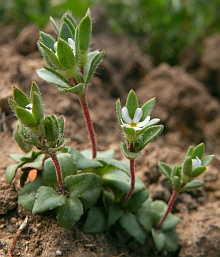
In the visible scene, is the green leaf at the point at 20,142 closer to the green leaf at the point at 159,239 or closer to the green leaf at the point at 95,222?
the green leaf at the point at 95,222

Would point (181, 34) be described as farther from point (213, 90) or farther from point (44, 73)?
point (44, 73)

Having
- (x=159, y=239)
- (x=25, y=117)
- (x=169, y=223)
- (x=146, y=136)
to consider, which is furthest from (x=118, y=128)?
(x=25, y=117)

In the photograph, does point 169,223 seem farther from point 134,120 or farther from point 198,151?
point 134,120

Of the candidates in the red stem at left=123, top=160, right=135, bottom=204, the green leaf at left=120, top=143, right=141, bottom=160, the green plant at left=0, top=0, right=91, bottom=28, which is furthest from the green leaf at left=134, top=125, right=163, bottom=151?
the green plant at left=0, top=0, right=91, bottom=28

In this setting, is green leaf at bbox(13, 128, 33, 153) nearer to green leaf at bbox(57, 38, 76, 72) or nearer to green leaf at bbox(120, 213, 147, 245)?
green leaf at bbox(57, 38, 76, 72)

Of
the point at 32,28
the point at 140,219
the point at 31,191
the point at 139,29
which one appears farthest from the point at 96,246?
the point at 139,29

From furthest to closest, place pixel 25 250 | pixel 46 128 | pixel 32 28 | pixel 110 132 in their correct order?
pixel 32 28 → pixel 110 132 → pixel 25 250 → pixel 46 128
